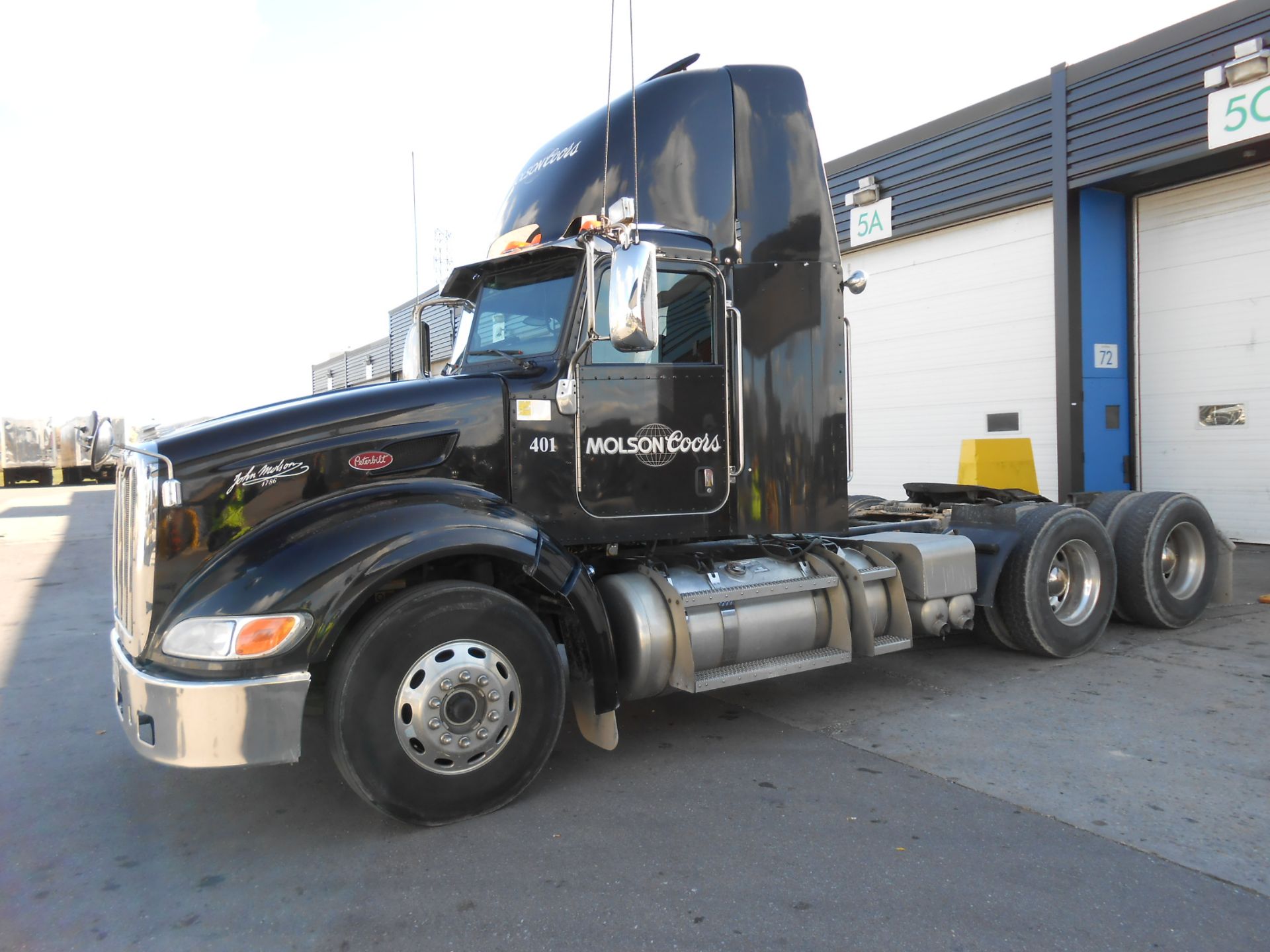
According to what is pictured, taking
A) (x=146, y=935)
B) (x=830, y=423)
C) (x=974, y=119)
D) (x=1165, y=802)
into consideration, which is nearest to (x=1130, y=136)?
(x=974, y=119)

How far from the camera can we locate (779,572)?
5.26 metres

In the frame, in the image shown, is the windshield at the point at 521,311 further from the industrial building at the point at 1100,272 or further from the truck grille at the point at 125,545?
the industrial building at the point at 1100,272

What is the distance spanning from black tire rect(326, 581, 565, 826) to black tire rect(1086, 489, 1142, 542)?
5.07 m

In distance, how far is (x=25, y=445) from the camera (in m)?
38.8

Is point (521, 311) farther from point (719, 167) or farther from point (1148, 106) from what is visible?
point (1148, 106)

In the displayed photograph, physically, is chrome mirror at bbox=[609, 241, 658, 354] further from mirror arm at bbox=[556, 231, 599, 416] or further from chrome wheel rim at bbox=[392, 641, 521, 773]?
chrome wheel rim at bbox=[392, 641, 521, 773]

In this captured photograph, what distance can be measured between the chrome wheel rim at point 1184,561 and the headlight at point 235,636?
6826 mm

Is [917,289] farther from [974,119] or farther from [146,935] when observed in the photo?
[146,935]

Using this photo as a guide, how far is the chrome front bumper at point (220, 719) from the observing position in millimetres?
3371

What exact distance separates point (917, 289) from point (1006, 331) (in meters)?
1.89

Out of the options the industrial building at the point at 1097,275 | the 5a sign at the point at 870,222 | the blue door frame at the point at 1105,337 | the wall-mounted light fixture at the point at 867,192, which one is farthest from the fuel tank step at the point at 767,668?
the wall-mounted light fixture at the point at 867,192

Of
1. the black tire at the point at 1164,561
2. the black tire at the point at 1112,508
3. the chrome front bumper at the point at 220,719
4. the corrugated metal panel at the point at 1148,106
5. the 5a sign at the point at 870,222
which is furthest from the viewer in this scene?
the 5a sign at the point at 870,222

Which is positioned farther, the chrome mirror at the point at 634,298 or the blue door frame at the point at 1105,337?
the blue door frame at the point at 1105,337

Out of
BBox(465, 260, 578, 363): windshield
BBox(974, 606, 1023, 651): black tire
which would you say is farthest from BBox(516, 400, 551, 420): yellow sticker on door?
BBox(974, 606, 1023, 651): black tire
